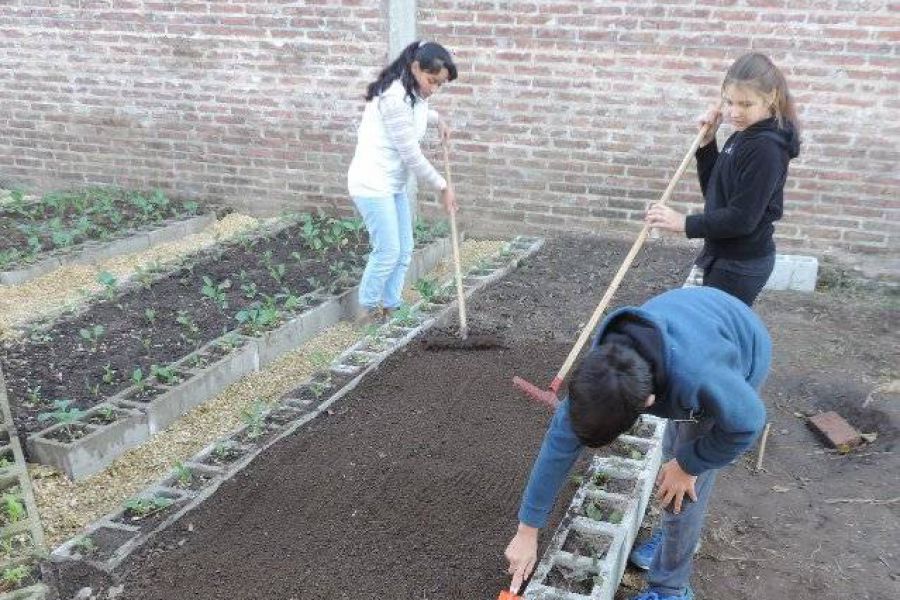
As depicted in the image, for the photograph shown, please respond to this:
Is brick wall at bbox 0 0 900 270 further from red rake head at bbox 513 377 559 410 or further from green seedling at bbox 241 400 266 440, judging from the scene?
green seedling at bbox 241 400 266 440

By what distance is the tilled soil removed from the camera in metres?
2.76

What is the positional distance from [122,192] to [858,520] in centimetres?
727

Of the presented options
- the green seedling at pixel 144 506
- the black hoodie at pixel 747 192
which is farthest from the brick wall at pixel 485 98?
the green seedling at pixel 144 506

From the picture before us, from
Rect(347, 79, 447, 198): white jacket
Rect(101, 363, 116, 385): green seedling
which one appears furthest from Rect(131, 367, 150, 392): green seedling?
Rect(347, 79, 447, 198): white jacket

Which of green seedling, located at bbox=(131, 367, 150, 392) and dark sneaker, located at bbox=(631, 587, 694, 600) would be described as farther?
green seedling, located at bbox=(131, 367, 150, 392)

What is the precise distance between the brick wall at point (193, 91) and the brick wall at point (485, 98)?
0.06ft

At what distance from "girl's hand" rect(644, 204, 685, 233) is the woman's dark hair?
1664 millimetres

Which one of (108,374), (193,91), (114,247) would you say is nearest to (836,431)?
(108,374)

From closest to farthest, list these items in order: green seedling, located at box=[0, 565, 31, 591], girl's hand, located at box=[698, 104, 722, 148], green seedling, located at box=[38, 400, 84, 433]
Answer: green seedling, located at box=[0, 565, 31, 591] → girl's hand, located at box=[698, 104, 722, 148] → green seedling, located at box=[38, 400, 84, 433]

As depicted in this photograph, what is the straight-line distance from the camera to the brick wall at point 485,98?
568cm

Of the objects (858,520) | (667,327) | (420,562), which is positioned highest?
(667,327)

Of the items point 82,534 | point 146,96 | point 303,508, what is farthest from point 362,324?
point 146,96

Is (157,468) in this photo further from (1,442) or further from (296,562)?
(296,562)

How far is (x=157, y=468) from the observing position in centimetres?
369
